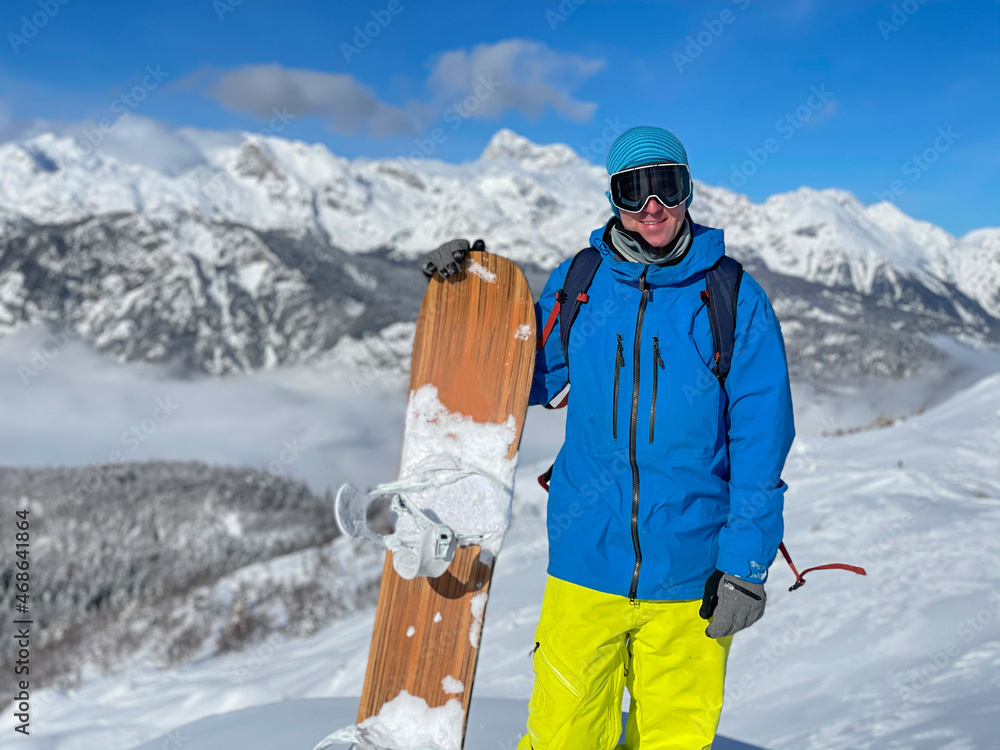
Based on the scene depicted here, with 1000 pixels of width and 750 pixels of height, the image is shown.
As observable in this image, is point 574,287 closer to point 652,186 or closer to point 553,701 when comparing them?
point 652,186

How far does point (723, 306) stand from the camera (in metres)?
1.98

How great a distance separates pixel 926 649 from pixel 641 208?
414cm

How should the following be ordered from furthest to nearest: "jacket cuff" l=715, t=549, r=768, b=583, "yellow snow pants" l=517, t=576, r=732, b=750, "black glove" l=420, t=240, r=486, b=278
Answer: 1. "black glove" l=420, t=240, r=486, b=278
2. "yellow snow pants" l=517, t=576, r=732, b=750
3. "jacket cuff" l=715, t=549, r=768, b=583

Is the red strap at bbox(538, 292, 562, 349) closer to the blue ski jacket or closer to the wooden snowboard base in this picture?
the wooden snowboard base

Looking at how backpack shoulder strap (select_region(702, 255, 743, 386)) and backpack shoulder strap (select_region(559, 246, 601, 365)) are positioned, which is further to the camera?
backpack shoulder strap (select_region(559, 246, 601, 365))

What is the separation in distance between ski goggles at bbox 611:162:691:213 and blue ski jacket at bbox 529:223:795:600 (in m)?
0.17

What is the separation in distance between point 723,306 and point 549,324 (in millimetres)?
690

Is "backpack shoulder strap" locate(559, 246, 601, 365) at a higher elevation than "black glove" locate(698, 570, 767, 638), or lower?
higher

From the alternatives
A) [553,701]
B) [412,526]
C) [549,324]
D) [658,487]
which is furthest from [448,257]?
[553,701]

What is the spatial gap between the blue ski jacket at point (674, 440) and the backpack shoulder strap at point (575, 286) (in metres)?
0.09

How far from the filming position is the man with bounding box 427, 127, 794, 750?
197 centimetres

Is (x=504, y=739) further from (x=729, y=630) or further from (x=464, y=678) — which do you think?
(x=729, y=630)

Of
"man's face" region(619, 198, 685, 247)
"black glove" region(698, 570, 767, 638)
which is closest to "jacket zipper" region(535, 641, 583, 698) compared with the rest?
"black glove" region(698, 570, 767, 638)

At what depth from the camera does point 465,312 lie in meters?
2.87
